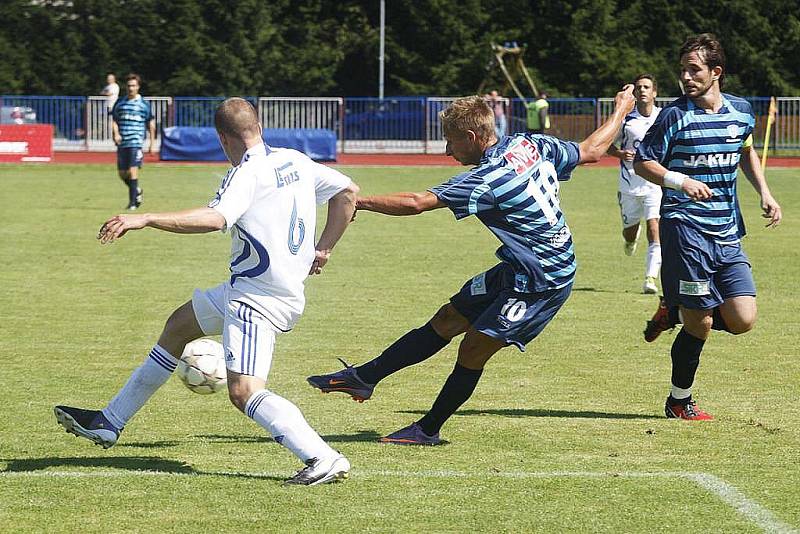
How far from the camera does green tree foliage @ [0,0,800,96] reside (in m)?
50.0

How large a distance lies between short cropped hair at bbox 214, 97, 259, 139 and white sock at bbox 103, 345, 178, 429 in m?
1.22

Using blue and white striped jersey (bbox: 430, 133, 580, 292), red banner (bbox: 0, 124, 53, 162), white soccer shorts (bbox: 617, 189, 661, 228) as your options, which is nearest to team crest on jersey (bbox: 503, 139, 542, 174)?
blue and white striped jersey (bbox: 430, 133, 580, 292)

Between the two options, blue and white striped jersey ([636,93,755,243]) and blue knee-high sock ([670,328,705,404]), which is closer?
blue and white striped jersey ([636,93,755,243])

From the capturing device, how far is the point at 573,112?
4212 centimetres

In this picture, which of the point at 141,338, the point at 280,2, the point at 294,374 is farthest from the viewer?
the point at 280,2

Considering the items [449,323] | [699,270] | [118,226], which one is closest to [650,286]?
[699,270]

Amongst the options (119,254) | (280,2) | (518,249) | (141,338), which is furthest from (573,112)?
(518,249)

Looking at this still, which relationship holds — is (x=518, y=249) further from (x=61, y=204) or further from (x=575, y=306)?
(x=61, y=204)

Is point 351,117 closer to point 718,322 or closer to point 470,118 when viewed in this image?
point 718,322

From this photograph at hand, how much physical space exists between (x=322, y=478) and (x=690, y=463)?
6.05ft

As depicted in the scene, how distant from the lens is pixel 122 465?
6055mm

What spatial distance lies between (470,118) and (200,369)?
190 centimetres

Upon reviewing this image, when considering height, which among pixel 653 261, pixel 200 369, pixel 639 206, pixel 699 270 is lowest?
pixel 653 261

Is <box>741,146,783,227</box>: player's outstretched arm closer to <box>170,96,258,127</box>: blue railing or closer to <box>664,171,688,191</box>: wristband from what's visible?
<box>664,171,688,191</box>: wristband
